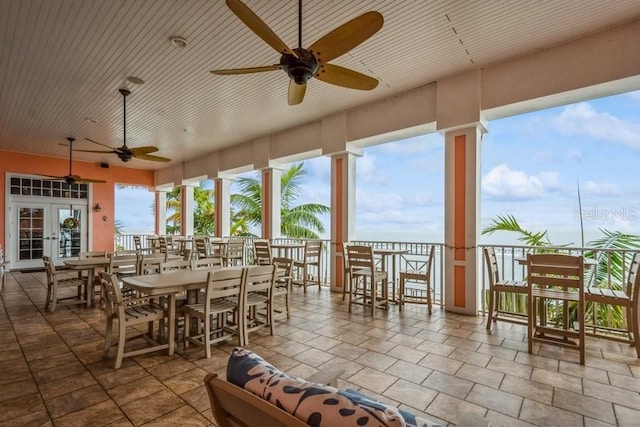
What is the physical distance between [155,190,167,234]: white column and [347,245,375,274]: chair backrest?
351 inches

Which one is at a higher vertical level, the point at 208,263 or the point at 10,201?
the point at 10,201

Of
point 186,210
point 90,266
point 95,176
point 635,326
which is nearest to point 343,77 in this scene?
point 635,326

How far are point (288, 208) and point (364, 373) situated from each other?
7082 mm

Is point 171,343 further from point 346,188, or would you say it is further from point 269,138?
point 269,138

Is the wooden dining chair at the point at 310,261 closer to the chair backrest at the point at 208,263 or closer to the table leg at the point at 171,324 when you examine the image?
the chair backrest at the point at 208,263

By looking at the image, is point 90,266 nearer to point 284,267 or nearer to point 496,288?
point 284,267

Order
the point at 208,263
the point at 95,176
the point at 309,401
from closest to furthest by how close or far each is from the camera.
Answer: the point at 309,401 → the point at 208,263 → the point at 95,176

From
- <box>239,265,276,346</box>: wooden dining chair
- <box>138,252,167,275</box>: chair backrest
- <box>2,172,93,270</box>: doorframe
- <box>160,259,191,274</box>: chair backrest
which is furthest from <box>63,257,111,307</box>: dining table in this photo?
<box>2,172,93,270</box>: doorframe

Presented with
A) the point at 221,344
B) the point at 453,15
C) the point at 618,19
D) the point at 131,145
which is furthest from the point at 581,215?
the point at 131,145

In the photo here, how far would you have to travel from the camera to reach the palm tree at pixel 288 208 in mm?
9164

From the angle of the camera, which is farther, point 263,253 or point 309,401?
point 263,253

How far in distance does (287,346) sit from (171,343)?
1145 mm

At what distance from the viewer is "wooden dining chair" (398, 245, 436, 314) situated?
4.70 metres

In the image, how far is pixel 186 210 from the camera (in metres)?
10.5
